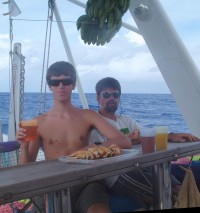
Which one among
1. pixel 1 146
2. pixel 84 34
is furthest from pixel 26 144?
pixel 84 34

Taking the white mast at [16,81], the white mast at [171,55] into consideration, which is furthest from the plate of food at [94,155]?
the white mast at [16,81]

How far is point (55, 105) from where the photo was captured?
2.04 metres

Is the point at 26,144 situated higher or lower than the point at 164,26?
lower

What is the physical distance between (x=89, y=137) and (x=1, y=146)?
0.42 metres

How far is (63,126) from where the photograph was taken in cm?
199

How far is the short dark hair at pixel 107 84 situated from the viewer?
7.84 ft

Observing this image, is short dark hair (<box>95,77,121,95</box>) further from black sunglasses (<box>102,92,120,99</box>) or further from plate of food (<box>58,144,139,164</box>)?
plate of food (<box>58,144,139,164</box>)

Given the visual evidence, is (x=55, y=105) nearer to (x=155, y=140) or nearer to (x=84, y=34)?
(x=155, y=140)

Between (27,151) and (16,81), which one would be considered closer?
(27,151)

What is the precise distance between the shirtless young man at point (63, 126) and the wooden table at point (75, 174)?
19 centimetres

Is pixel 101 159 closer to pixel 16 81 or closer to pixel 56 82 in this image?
pixel 56 82

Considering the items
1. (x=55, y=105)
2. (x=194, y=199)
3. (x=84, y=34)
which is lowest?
(x=194, y=199)

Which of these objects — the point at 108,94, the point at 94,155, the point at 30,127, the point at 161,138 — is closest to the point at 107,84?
the point at 108,94

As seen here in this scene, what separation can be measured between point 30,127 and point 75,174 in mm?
463
